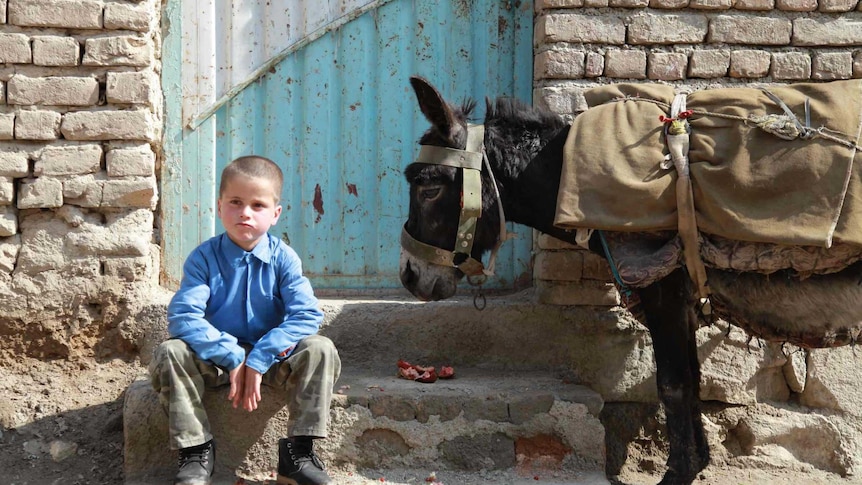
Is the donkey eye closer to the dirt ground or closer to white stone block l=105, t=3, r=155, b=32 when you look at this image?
the dirt ground

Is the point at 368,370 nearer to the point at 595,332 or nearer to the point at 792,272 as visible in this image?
the point at 595,332

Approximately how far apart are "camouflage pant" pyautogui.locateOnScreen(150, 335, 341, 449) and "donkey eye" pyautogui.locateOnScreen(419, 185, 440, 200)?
80cm

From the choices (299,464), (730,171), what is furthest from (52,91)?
(730,171)

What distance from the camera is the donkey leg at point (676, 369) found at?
3.51 metres

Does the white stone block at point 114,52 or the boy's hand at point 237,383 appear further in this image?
the white stone block at point 114,52

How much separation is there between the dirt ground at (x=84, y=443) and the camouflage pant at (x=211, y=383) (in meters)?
0.45

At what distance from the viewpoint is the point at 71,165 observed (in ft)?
13.1

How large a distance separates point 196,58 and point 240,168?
1.44 meters

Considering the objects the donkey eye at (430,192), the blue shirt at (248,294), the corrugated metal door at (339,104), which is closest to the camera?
the blue shirt at (248,294)

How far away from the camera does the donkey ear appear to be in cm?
350

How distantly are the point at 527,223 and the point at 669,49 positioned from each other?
121 centimetres

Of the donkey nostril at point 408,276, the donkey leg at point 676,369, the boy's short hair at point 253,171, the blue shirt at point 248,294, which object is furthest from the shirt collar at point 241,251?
the donkey leg at point 676,369

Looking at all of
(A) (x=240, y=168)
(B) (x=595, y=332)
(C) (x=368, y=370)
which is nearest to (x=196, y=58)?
(A) (x=240, y=168)

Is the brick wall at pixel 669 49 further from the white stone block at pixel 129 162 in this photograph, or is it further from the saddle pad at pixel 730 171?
the white stone block at pixel 129 162
